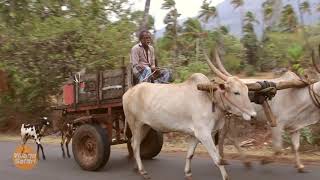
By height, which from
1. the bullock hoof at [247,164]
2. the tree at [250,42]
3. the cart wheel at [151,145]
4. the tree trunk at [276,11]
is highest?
the tree trunk at [276,11]

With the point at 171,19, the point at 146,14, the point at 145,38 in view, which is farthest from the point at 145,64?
the point at 171,19

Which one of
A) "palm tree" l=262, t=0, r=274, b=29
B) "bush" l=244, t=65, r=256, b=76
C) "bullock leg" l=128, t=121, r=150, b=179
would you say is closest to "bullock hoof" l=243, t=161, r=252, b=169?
"bullock leg" l=128, t=121, r=150, b=179

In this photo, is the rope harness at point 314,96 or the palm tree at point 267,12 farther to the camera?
the palm tree at point 267,12

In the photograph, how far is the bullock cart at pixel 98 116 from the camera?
8719 millimetres

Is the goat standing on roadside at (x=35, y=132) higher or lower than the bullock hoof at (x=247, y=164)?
higher

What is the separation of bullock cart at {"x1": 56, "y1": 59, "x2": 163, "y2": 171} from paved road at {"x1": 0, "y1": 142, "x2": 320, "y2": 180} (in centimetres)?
27

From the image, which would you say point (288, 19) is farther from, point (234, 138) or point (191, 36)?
point (234, 138)

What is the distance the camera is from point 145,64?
8766 mm

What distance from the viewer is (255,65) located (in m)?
22.1

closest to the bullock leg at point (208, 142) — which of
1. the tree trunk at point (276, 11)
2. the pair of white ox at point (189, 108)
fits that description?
the pair of white ox at point (189, 108)

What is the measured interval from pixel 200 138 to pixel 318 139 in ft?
14.2

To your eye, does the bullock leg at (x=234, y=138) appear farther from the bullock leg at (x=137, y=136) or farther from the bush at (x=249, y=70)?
the bush at (x=249, y=70)

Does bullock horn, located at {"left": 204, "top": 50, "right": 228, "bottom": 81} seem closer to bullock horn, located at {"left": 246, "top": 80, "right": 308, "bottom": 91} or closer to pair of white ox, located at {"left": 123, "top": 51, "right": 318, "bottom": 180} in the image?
pair of white ox, located at {"left": 123, "top": 51, "right": 318, "bottom": 180}

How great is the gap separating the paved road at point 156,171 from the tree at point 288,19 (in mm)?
12204
